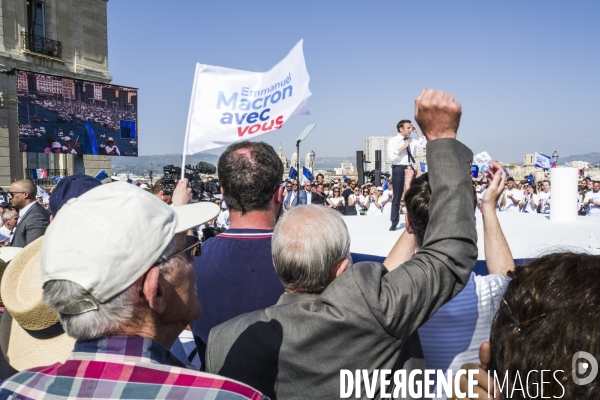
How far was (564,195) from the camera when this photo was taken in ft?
28.7

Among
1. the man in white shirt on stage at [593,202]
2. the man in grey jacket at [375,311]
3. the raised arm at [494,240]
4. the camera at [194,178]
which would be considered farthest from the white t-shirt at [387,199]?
the man in grey jacket at [375,311]

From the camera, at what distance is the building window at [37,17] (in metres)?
23.2

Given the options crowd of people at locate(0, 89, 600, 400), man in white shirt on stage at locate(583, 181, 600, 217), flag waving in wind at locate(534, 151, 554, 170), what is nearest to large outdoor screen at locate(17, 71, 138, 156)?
flag waving in wind at locate(534, 151, 554, 170)

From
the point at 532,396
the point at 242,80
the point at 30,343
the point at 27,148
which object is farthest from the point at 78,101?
the point at 532,396

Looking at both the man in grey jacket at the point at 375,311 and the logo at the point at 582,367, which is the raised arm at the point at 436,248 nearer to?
the man in grey jacket at the point at 375,311

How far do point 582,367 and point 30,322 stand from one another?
1943 mm

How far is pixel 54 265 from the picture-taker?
136 centimetres

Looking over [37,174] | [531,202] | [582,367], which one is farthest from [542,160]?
[37,174]

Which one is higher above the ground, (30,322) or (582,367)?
(582,367)

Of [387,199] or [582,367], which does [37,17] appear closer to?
[387,199]

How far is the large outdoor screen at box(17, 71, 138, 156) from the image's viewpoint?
19.3 metres

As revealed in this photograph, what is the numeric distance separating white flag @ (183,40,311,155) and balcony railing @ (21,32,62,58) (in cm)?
2127

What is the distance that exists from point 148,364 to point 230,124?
3.79 m

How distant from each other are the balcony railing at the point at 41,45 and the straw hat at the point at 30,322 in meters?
23.8
